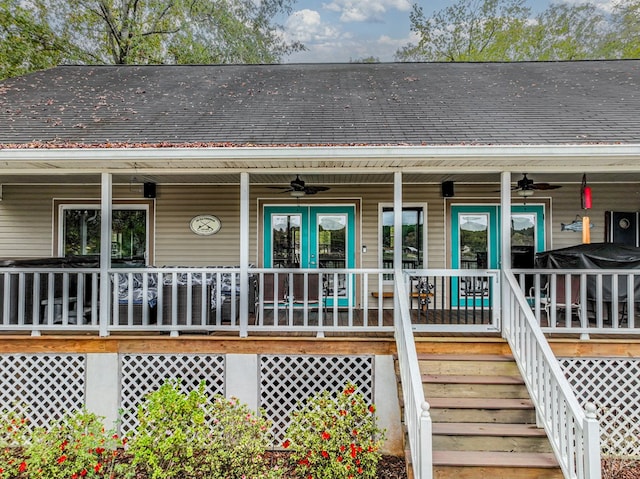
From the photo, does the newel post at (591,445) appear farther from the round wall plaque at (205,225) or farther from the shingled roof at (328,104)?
the round wall plaque at (205,225)

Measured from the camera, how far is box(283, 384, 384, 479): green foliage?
3.84 metres

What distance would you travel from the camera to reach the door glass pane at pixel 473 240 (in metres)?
7.40

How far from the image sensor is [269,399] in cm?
520

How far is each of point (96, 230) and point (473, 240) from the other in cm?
749

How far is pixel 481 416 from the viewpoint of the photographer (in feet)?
13.0

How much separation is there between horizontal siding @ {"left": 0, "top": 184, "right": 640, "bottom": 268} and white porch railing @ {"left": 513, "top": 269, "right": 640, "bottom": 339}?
252cm

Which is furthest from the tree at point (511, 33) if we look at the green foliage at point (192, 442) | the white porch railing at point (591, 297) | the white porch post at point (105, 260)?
the green foliage at point (192, 442)

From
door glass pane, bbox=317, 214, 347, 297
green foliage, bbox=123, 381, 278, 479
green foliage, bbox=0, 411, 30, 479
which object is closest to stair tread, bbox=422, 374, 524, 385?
green foliage, bbox=123, 381, 278, 479

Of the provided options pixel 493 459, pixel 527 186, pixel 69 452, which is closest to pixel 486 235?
pixel 527 186

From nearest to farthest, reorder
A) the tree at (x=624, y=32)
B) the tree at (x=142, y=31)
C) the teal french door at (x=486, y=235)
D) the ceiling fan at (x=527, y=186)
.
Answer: the ceiling fan at (x=527, y=186)
the teal french door at (x=486, y=235)
the tree at (x=142, y=31)
the tree at (x=624, y=32)

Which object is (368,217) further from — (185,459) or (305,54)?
(305,54)

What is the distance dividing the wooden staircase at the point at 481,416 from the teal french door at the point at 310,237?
123 inches

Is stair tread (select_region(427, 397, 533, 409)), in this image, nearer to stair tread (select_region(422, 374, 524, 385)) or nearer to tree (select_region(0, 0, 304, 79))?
stair tread (select_region(422, 374, 524, 385))

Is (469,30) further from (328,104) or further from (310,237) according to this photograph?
(310,237)
